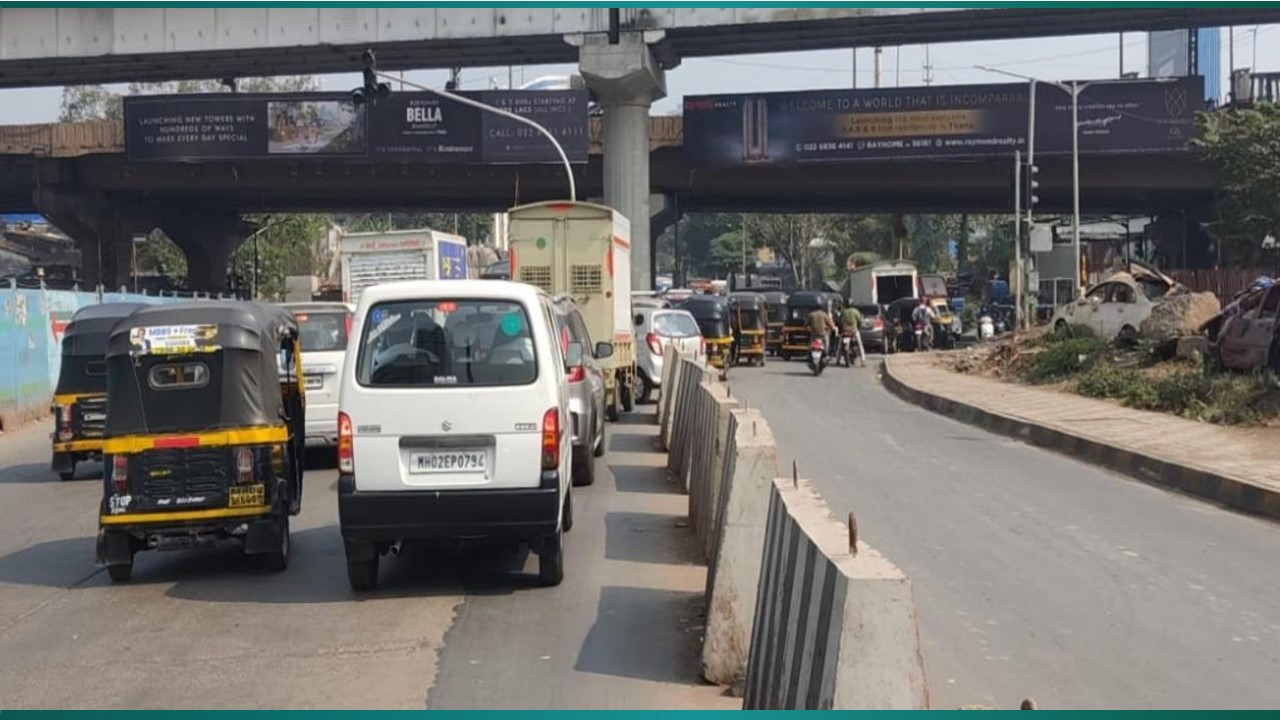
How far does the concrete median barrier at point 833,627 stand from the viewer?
14.1 feet

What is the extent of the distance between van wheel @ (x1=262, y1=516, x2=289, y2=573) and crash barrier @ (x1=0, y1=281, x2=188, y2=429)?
13.3m

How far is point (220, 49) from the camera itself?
4225 centimetres

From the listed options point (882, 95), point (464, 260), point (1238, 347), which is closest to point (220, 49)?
point (464, 260)

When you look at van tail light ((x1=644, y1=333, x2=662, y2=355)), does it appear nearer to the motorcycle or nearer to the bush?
the bush

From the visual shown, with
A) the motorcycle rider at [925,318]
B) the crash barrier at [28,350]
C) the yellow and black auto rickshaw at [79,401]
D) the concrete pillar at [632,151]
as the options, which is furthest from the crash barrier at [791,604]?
Result: the motorcycle rider at [925,318]

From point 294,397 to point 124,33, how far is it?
116 ft

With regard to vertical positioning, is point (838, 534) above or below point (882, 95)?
below

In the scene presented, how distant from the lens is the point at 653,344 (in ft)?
81.3

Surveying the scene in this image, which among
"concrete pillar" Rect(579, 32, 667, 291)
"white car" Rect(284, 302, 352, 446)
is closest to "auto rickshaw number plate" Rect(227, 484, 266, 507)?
"white car" Rect(284, 302, 352, 446)

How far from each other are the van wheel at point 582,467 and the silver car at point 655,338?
9752 millimetres

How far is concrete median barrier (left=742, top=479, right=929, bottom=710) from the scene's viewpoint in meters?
4.30

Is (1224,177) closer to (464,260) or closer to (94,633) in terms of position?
(464,260)

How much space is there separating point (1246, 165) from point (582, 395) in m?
37.9

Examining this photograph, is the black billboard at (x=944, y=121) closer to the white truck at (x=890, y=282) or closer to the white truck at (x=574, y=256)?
the white truck at (x=890, y=282)
